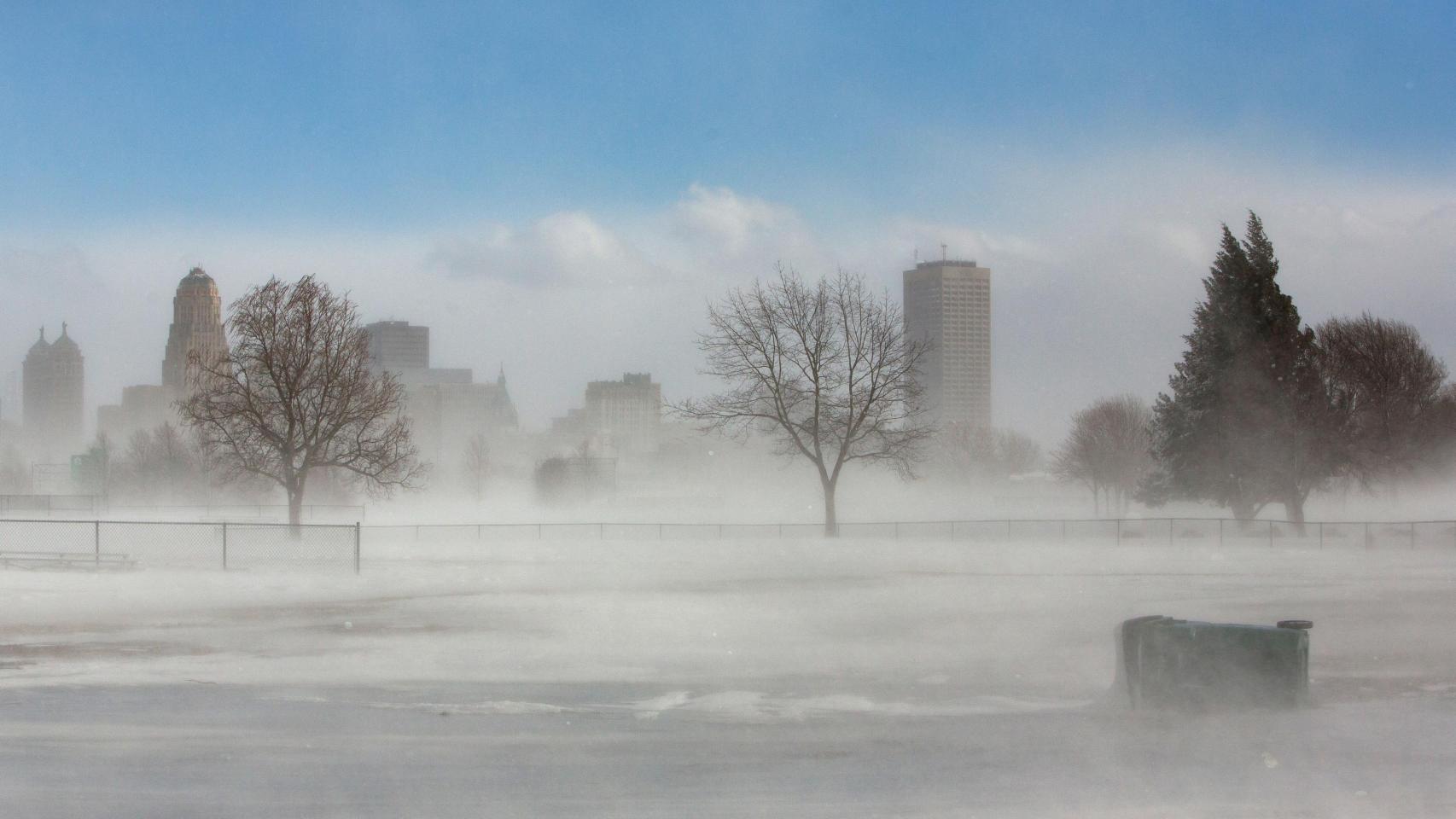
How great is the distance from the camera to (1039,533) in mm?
49312

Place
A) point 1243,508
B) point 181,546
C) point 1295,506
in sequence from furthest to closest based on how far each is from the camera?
1. point 1243,508
2. point 1295,506
3. point 181,546

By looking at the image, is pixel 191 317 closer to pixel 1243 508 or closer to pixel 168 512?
pixel 168 512

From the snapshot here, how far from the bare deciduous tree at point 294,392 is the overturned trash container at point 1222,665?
32896 mm

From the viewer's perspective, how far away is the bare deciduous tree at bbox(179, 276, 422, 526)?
1619 inches

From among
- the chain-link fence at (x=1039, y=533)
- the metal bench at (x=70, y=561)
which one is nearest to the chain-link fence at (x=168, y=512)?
the chain-link fence at (x=1039, y=533)

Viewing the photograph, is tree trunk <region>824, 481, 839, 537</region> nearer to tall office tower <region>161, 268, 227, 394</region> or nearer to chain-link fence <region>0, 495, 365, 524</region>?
chain-link fence <region>0, 495, 365, 524</region>

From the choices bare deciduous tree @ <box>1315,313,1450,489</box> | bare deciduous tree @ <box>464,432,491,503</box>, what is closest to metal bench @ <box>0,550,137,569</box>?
bare deciduous tree @ <box>1315,313,1450,489</box>

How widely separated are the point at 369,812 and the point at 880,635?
10879 mm

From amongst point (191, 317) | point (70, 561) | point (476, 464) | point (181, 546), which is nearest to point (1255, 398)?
point (181, 546)

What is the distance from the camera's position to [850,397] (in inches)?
1882

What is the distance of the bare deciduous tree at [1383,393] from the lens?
198ft

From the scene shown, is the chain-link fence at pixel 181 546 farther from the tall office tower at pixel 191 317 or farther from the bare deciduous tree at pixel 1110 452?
the tall office tower at pixel 191 317

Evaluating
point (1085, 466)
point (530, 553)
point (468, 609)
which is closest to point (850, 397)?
point (530, 553)

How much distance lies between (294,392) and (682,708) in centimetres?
3139
